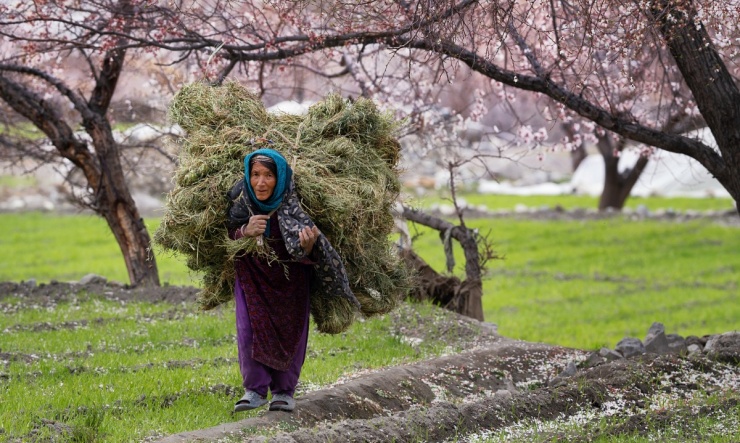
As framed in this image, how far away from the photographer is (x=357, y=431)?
23.1 feet

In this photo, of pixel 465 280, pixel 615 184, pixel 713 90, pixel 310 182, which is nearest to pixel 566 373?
pixel 713 90

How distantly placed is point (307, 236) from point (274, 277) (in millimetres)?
558

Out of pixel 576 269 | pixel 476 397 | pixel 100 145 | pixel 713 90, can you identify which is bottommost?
pixel 476 397

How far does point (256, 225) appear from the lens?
727 cm

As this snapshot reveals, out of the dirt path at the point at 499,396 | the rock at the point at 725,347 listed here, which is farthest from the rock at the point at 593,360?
the rock at the point at 725,347

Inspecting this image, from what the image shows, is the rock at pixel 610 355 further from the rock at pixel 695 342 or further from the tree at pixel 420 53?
the tree at pixel 420 53

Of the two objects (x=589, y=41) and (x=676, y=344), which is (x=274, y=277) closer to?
(x=589, y=41)

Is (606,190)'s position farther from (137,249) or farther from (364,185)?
(364,185)

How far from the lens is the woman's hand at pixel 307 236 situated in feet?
23.7

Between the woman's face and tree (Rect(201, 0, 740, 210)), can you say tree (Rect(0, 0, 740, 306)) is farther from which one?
the woman's face

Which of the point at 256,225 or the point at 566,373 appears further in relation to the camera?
the point at 566,373

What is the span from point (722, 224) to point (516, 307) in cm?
997

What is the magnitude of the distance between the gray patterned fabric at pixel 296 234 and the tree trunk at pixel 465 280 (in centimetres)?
525

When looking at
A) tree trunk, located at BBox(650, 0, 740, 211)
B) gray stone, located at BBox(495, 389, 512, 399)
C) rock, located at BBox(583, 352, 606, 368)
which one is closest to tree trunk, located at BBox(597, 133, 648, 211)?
rock, located at BBox(583, 352, 606, 368)
